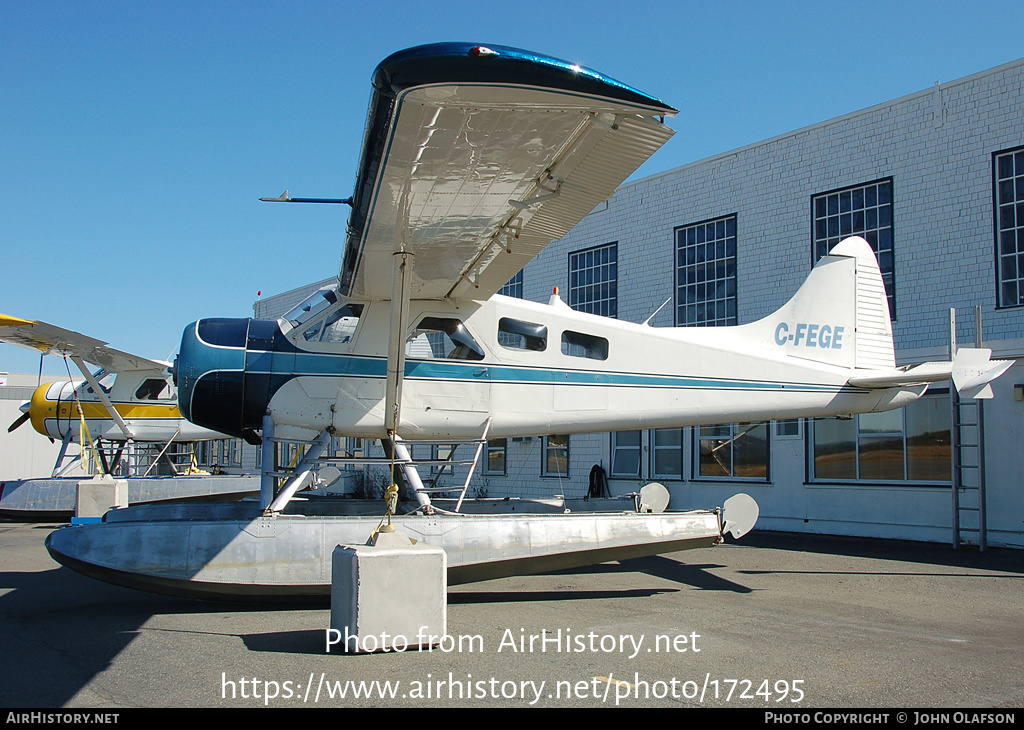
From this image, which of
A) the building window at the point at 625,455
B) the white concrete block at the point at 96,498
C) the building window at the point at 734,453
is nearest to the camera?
the white concrete block at the point at 96,498

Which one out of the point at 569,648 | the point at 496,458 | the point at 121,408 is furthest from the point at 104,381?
the point at 569,648

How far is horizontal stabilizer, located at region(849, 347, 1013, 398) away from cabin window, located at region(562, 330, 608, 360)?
123 inches

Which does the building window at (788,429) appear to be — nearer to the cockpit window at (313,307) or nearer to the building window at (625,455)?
the building window at (625,455)

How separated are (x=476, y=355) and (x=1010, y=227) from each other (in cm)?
956

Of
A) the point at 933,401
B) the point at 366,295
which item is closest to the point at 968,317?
the point at 933,401

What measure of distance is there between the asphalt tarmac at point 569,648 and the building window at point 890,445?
13.7 feet

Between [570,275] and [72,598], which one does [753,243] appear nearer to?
[570,275]

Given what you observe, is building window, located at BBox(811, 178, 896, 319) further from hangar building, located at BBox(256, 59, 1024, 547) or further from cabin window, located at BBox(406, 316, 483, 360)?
cabin window, located at BBox(406, 316, 483, 360)

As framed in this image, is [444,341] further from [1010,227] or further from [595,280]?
[595,280]

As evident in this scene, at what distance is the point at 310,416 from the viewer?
22.9 ft

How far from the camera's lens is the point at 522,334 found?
7.66 meters

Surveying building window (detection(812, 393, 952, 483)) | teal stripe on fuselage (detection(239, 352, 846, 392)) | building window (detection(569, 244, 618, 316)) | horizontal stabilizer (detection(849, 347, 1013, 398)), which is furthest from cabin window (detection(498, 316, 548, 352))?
building window (detection(569, 244, 618, 316))

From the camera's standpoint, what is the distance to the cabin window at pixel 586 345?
781 centimetres

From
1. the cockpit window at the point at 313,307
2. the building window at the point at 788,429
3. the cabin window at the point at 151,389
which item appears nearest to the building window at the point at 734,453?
the building window at the point at 788,429
